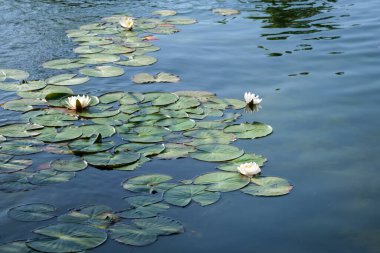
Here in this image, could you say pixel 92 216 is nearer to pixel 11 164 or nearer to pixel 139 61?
pixel 11 164

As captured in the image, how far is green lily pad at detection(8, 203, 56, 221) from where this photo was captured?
2992 millimetres

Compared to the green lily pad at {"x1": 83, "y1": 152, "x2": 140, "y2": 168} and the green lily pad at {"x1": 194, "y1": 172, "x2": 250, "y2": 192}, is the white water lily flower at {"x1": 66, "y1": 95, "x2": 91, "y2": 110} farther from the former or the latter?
the green lily pad at {"x1": 194, "y1": 172, "x2": 250, "y2": 192}

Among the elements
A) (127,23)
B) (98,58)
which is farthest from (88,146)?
(127,23)

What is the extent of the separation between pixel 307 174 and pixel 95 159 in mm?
1252

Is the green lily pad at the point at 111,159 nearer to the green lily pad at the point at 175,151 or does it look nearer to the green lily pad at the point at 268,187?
the green lily pad at the point at 175,151

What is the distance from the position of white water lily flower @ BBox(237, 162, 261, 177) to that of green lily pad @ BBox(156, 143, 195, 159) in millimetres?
442

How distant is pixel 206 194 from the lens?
3244 mm

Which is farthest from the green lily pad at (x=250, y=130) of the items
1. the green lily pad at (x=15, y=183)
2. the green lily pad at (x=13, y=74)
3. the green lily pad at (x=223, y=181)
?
the green lily pad at (x=13, y=74)

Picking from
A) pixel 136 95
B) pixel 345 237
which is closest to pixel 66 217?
pixel 345 237

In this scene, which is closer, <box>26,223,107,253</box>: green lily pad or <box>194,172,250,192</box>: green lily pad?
<box>26,223,107,253</box>: green lily pad

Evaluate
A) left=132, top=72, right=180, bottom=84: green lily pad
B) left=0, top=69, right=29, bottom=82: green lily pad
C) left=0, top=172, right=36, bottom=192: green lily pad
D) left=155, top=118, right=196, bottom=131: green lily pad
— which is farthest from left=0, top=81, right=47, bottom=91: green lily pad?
left=0, top=172, right=36, bottom=192: green lily pad

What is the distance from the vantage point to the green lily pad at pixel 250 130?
13.0 feet

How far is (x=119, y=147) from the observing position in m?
3.73

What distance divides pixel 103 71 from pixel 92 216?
217 centimetres
